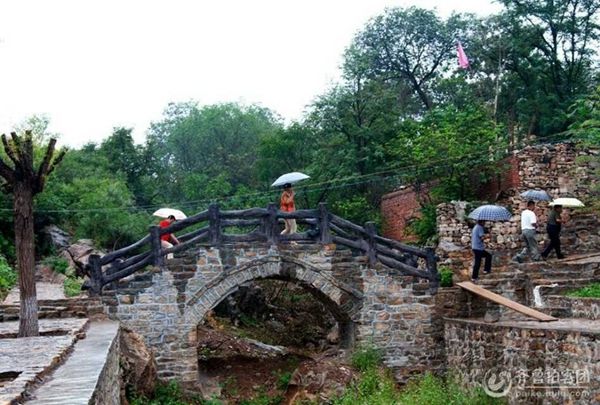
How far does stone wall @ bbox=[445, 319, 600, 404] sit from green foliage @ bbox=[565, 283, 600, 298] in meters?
1.92

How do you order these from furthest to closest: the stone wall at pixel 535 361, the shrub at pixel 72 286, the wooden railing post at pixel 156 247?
the shrub at pixel 72 286 → the wooden railing post at pixel 156 247 → the stone wall at pixel 535 361

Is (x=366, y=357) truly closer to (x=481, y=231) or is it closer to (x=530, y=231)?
(x=481, y=231)

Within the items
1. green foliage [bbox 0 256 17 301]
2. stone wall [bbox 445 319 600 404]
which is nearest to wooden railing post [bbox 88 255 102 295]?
green foliage [bbox 0 256 17 301]

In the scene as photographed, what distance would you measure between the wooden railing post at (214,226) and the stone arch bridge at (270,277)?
0.02 m

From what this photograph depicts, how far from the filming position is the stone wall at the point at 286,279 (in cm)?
1351

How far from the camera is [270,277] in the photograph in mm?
14188

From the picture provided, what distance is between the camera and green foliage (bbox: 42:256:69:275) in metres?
21.9

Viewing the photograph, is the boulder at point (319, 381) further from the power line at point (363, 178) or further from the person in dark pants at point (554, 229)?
the power line at point (363, 178)

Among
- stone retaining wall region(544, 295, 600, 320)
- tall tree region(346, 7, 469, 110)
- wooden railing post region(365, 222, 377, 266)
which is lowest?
stone retaining wall region(544, 295, 600, 320)

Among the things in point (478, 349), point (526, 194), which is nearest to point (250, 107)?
point (526, 194)

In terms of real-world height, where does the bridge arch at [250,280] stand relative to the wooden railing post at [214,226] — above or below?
below

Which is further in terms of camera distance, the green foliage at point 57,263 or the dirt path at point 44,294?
the green foliage at point 57,263

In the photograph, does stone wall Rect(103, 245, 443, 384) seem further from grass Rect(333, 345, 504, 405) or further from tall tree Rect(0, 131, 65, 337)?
tall tree Rect(0, 131, 65, 337)

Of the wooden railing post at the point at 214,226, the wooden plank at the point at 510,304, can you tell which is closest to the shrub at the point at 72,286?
the wooden railing post at the point at 214,226
